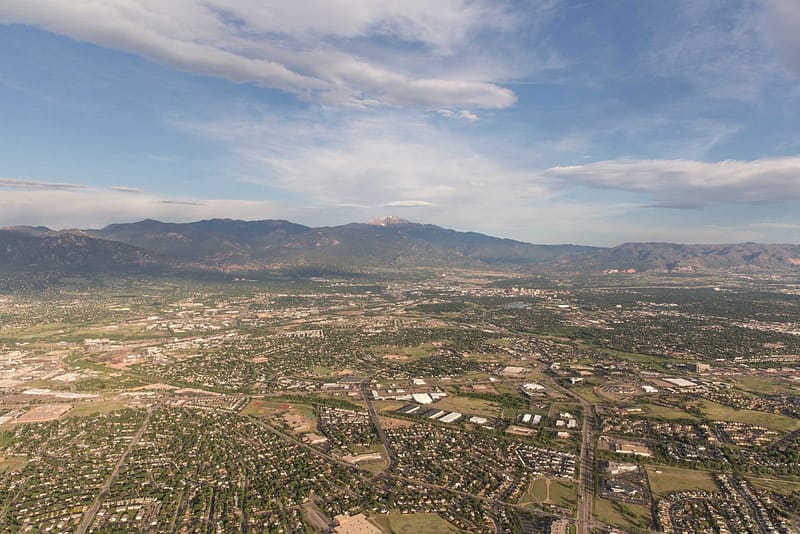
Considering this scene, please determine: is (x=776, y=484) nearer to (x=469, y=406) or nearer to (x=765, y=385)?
(x=469, y=406)

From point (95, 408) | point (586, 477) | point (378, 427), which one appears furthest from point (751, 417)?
point (95, 408)

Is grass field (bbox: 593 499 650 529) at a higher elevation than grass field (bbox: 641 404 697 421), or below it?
below

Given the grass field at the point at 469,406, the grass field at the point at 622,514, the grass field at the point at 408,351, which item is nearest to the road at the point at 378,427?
the grass field at the point at 469,406

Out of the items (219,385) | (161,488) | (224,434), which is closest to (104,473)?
(161,488)

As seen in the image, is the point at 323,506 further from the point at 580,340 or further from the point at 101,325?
the point at 101,325

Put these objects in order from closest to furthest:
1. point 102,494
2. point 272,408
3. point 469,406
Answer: point 102,494
point 272,408
point 469,406

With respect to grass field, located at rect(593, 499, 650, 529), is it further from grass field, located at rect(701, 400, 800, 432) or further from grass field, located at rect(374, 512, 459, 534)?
grass field, located at rect(701, 400, 800, 432)

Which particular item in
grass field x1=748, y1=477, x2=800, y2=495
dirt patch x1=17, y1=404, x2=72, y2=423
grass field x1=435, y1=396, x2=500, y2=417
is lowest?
dirt patch x1=17, y1=404, x2=72, y2=423

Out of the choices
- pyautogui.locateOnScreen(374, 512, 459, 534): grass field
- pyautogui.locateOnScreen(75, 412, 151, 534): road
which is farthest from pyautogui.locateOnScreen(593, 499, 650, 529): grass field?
pyautogui.locateOnScreen(75, 412, 151, 534): road
